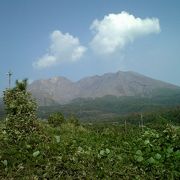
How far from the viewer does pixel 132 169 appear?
1307 cm


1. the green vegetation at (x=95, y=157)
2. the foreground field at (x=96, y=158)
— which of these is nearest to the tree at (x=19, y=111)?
the green vegetation at (x=95, y=157)

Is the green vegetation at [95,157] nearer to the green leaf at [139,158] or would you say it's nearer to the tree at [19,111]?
the green leaf at [139,158]

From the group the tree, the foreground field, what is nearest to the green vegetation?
the foreground field

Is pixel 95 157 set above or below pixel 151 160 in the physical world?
below

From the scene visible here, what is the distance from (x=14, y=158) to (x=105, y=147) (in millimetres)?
3919

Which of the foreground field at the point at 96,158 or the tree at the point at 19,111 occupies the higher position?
the tree at the point at 19,111

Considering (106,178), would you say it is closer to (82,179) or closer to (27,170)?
(82,179)

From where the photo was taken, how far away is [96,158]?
14.1 metres

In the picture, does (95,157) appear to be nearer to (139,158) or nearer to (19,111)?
(139,158)

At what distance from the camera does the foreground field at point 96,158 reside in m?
12.9

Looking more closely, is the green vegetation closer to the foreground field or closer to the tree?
the foreground field

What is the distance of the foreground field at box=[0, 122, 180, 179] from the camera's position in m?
12.9

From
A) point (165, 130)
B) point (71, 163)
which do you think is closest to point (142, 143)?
point (165, 130)

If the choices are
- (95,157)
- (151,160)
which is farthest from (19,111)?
(151,160)
